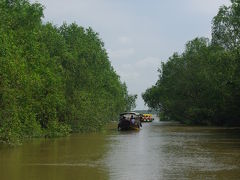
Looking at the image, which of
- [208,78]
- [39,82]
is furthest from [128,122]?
[208,78]

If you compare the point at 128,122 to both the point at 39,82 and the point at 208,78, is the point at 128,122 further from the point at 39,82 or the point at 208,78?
the point at 208,78

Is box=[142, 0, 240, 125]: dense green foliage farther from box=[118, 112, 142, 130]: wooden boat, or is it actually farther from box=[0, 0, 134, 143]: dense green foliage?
box=[0, 0, 134, 143]: dense green foliage

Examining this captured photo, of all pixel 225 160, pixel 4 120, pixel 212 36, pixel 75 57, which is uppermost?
pixel 212 36

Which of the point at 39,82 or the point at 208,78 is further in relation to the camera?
the point at 208,78

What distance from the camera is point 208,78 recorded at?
72375mm

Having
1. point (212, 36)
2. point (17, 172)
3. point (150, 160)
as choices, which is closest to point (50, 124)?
point (150, 160)

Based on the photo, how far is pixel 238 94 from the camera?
186ft

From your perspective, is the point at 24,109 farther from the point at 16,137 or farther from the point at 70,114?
the point at 70,114

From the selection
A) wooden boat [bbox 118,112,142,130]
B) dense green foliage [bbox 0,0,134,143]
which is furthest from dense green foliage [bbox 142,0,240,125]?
dense green foliage [bbox 0,0,134,143]

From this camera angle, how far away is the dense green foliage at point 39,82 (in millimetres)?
25312

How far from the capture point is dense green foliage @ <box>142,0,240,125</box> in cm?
5422

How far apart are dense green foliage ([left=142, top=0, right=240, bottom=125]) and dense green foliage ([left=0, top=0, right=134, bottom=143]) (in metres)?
17.2

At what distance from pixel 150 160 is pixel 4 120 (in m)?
10.5

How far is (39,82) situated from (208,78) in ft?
146
